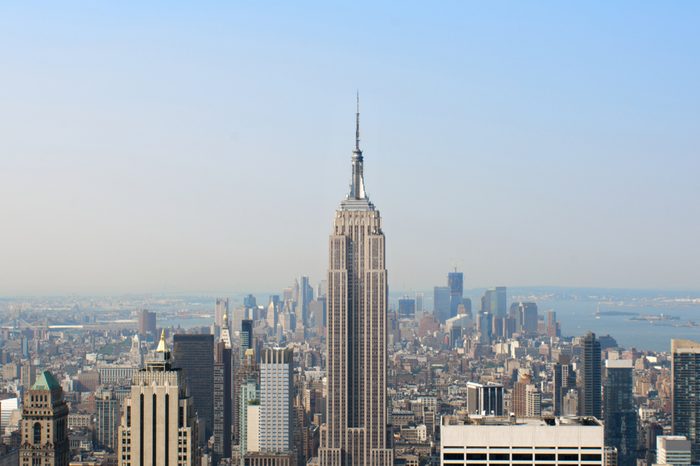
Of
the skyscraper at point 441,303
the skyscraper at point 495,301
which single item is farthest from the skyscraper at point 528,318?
the skyscraper at point 441,303

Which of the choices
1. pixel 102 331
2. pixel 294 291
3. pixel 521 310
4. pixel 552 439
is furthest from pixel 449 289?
pixel 552 439

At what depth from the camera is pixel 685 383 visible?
46.2m

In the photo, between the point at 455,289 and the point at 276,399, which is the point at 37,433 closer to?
the point at 276,399

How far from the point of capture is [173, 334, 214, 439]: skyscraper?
44.4 meters

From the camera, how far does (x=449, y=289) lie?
50219mm

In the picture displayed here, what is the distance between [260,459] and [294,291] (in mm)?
6092

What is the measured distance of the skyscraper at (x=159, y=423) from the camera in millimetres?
23672

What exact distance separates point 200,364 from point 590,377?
14207 mm

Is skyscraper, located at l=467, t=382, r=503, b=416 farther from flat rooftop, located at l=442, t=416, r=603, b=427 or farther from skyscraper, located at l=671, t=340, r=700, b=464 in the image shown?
flat rooftop, located at l=442, t=416, r=603, b=427

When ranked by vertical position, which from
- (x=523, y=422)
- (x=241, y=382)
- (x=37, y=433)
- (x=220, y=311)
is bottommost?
(x=241, y=382)

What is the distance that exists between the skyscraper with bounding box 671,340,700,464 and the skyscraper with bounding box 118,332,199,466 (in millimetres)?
23615

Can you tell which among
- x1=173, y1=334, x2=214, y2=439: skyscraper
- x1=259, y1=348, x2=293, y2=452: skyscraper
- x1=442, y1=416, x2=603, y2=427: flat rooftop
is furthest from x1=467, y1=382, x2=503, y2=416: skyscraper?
x1=442, y1=416, x2=603, y2=427: flat rooftop

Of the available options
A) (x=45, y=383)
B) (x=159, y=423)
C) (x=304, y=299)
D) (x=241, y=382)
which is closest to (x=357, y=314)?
(x=304, y=299)

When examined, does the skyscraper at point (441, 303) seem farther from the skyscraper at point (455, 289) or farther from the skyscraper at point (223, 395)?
the skyscraper at point (223, 395)
